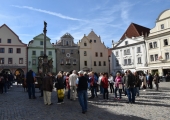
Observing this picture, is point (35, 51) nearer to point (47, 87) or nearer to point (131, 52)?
point (131, 52)

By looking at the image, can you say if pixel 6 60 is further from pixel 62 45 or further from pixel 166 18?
pixel 166 18

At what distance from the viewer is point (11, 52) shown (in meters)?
46.1

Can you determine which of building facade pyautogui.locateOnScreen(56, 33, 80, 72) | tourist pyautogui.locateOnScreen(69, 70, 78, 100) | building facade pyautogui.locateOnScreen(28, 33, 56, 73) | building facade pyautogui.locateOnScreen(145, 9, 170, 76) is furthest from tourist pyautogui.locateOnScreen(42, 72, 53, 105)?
building facade pyautogui.locateOnScreen(56, 33, 80, 72)

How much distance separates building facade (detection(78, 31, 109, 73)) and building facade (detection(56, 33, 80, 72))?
1771mm

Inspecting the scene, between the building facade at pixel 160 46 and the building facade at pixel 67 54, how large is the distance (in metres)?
18.9

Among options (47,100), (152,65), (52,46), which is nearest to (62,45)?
(52,46)

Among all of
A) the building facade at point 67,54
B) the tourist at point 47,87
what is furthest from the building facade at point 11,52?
the tourist at point 47,87

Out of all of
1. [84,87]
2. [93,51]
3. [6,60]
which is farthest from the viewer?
[93,51]

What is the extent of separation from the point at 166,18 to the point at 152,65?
9992mm

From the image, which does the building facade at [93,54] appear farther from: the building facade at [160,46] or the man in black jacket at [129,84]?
the man in black jacket at [129,84]

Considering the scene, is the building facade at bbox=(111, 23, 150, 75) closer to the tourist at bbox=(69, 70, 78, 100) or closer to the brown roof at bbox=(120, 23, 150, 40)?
the brown roof at bbox=(120, 23, 150, 40)

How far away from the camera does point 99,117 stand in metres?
7.86

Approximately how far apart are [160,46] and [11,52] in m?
33.2

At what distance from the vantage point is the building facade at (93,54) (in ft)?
174
